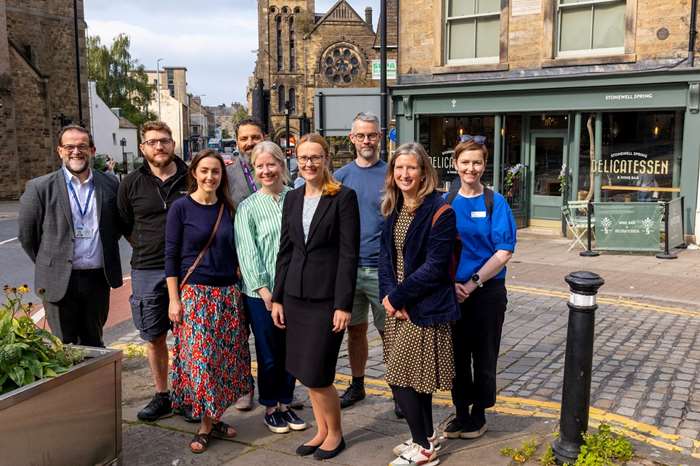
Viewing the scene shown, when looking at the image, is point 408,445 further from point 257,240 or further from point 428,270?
point 257,240

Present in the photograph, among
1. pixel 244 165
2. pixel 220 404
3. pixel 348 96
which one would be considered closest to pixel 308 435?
pixel 220 404

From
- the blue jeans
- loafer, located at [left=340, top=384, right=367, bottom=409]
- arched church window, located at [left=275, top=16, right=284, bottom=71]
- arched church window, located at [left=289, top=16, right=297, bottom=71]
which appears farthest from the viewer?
arched church window, located at [left=275, top=16, right=284, bottom=71]

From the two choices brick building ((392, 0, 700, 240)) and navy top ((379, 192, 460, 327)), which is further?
brick building ((392, 0, 700, 240))

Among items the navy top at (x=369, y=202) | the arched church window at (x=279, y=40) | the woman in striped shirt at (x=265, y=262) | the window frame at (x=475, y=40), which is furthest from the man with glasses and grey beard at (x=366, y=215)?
the arched church window at (x=279, y=40)

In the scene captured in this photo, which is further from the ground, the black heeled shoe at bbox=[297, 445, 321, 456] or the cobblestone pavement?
the black heeled shoe at bbox=[297, 445, 321, 456]

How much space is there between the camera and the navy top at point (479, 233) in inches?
152

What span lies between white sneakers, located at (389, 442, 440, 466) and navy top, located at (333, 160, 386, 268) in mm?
1204

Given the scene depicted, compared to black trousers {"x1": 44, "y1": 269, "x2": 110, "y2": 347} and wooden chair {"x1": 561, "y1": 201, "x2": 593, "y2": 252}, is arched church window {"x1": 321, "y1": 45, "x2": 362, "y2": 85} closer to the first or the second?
wooden chair {"x1": 561, "y1": 201, "x2": 593, "y2": 252}

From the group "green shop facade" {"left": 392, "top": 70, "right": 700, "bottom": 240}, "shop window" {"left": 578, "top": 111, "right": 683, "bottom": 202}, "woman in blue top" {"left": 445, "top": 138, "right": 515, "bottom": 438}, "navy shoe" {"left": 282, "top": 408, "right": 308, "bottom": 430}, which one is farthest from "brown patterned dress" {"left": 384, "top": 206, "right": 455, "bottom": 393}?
"shop window" {"left": 578, "top": 111, "right": 683, "bottom": 202}

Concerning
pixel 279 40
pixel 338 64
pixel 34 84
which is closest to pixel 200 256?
pixel 34 84

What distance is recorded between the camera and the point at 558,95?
13.5 metres

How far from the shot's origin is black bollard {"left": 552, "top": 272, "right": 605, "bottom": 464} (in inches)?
141

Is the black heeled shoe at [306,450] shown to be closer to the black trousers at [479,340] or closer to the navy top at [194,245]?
the black trousers at [479,340]

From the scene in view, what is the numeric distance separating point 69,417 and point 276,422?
142 cm
